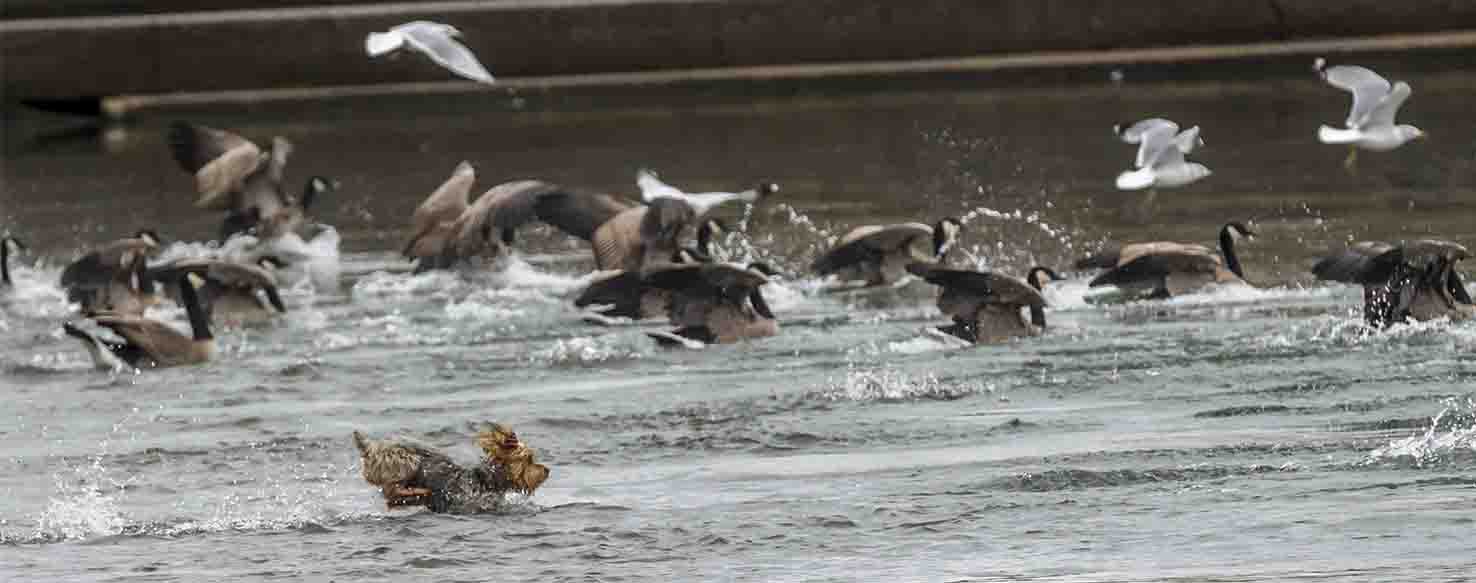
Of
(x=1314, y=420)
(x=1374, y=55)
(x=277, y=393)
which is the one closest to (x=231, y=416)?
(x=277, y=393)

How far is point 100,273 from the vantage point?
659 inches

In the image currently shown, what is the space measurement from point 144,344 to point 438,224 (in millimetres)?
3882

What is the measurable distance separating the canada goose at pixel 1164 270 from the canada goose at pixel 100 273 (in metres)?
5.39

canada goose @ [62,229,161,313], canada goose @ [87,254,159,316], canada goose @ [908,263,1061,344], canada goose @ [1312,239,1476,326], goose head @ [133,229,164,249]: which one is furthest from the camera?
goose head @ [133,229,164,249]

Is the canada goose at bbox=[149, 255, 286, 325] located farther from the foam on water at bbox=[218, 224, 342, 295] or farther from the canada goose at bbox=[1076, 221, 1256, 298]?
the canada goose at bbox=[1076, 221, 1256, 298]

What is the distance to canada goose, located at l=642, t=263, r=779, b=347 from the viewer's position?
1428 centimetres

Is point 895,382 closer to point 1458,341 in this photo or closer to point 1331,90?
point 1458,341

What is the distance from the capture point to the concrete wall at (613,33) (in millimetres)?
29469

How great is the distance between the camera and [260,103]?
103ft

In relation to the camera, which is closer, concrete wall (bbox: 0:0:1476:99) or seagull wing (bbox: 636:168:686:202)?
seagull wing (bbox: 636:168:686:202)

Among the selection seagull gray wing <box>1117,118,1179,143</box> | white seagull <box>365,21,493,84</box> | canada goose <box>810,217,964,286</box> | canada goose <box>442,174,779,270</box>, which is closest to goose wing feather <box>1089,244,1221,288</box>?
canada goose <box>810,217,964,286</box>

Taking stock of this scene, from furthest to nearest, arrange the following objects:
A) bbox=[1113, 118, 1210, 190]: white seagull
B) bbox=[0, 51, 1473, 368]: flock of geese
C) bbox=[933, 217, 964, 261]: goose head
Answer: bbox=[1113, 118, 1210, 190]: white seagull → bbox=[933, 217, 964, 261]: goose head → bbox=[0, 51, 1473, 368]: flock of geese

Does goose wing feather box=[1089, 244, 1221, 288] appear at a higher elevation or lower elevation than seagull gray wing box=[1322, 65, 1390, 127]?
lower

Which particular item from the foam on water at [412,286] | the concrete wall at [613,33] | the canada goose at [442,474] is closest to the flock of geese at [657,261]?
the foam on water at [412,286]
